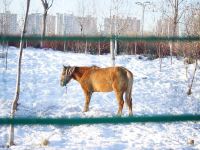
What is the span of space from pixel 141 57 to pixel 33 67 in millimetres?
5306

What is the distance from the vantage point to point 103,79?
9.02 metres

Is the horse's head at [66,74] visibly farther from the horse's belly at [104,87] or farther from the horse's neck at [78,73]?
the horse's belly at [104,87]

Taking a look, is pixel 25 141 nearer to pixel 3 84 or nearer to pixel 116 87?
pixel 116 87

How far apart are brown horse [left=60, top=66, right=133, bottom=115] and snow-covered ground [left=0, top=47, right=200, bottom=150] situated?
389mm

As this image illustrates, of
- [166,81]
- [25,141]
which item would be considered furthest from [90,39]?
[166,81]

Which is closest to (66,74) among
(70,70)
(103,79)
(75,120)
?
(70,70)

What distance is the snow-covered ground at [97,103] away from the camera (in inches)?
271

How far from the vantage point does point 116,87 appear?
8.74 metres

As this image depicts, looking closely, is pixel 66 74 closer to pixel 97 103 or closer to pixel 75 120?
pixel 97 103

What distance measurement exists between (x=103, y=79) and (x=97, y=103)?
2.66 feet

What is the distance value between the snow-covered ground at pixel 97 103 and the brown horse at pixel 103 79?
0.39 m

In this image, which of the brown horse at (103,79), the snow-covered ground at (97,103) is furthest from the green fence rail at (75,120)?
the brown horse at (103,79)

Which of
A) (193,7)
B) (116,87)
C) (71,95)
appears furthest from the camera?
(193,7)

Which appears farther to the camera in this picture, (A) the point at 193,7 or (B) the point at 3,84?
(A) the point at 193,7
